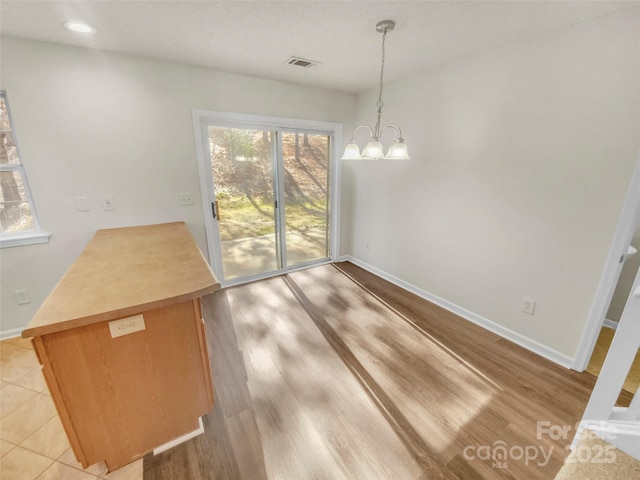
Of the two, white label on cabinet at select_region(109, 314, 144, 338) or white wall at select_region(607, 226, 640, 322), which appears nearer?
white label on cabinet at select_region(109, 314, 144, 338)

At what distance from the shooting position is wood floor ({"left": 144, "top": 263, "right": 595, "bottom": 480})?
138 centimetres

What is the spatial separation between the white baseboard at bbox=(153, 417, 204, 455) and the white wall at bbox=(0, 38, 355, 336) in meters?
1.98

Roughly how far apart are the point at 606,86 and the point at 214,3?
2.53 metres

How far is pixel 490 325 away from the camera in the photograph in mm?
2504

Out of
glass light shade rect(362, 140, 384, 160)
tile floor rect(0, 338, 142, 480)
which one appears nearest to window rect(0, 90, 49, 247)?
tile floor rect(0, 338, 142, 480)

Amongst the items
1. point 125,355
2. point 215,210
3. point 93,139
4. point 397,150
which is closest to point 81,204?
point 93,139

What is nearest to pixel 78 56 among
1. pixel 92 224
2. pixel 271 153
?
pixel 92 224

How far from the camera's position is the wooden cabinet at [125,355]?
1.11 metres

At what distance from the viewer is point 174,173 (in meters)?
2.68

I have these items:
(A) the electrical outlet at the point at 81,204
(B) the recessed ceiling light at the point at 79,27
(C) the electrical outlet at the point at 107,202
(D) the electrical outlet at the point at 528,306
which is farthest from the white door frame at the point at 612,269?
(A) the electrical outlet at the point at 81,204

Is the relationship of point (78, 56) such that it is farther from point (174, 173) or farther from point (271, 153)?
point (271, 153)

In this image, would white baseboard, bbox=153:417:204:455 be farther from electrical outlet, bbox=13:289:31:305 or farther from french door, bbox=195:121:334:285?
electrical outlet, bbox=13:289:31:305

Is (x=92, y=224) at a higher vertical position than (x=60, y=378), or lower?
higher

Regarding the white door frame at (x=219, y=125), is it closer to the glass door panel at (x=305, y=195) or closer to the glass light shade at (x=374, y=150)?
the glass door panel at (x=305, y=195)
